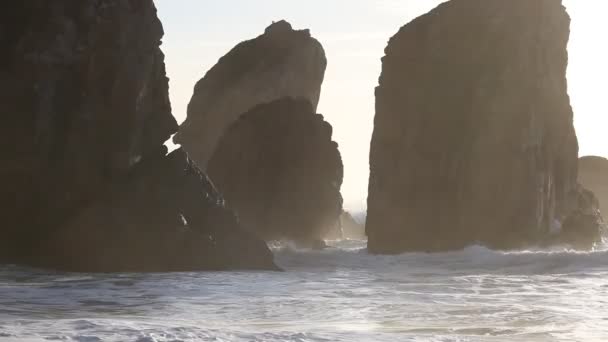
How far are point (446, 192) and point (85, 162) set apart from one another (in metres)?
34.1

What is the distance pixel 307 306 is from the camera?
27938 mm

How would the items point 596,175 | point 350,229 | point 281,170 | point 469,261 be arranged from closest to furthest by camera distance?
1. point 469,261
2. point 281,170
3. point 350,229
4. point 596,175

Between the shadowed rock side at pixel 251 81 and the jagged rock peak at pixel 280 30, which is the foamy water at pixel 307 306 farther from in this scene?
the jagged rock peak at pixel 280 30

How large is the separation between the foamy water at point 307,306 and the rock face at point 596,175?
10188 centimetres

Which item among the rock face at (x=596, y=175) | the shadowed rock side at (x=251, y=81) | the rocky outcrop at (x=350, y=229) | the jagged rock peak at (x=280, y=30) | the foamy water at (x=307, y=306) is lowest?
the foamy water at (x=307, y=306)

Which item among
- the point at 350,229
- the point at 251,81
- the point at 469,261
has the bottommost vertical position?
the point at 469,261

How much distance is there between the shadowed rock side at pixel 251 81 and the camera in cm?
11012

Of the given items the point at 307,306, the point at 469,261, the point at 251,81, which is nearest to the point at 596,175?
the point at 251,81

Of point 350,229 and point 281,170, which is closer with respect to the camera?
point 281,170

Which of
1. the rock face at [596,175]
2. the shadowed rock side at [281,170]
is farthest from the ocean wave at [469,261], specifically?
the rock face at [596,175]

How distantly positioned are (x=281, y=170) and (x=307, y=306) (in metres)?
59.3

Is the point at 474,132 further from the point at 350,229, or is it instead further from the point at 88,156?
the point at 350,229

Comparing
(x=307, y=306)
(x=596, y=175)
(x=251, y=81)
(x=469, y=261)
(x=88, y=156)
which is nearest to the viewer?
(x=307, y=306)

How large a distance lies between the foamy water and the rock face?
10188 cm
